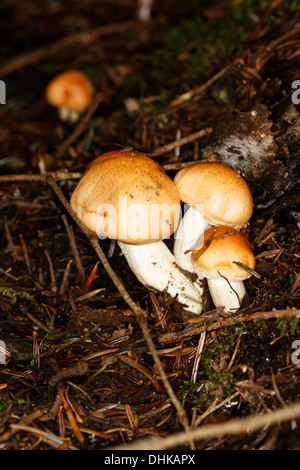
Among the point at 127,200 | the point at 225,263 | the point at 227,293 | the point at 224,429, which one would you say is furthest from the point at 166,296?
the point at 224,429

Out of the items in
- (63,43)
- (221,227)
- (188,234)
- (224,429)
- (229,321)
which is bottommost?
(224,429)

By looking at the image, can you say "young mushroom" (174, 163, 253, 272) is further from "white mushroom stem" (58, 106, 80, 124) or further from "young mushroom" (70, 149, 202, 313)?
"white mushroom stem" (58, 106, 80, 124)

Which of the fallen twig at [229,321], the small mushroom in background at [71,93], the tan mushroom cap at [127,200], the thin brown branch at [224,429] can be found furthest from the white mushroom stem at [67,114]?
the thin brown branch at [224,429]

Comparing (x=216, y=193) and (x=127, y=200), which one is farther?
(x=216, y=193)

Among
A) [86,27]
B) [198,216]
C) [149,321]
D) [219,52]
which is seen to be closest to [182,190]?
[198,216]

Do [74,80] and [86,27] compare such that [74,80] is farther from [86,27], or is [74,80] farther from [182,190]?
[182,190]
